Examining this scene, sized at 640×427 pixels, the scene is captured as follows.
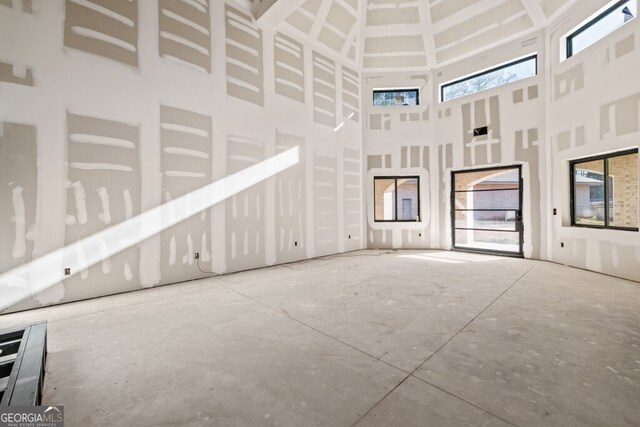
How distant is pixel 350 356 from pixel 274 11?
570cm

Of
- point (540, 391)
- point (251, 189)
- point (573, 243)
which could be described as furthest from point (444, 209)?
point (540, 391)

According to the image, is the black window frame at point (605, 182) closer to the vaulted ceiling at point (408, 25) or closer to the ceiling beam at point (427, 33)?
the vaulted ceiling at point (408, 25)

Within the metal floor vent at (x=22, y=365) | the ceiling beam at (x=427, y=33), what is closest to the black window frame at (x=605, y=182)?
the ceiling beam at (x=427, y=33)

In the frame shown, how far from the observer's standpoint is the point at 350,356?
201 centimetres

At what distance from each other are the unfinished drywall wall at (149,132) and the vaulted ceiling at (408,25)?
0.54 m

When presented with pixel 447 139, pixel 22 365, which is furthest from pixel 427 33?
pixel 22 365

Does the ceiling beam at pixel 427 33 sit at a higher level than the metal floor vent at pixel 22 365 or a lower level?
higher

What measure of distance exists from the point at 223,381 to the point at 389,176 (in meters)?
6.46

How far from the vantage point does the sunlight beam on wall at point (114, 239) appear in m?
3.05
